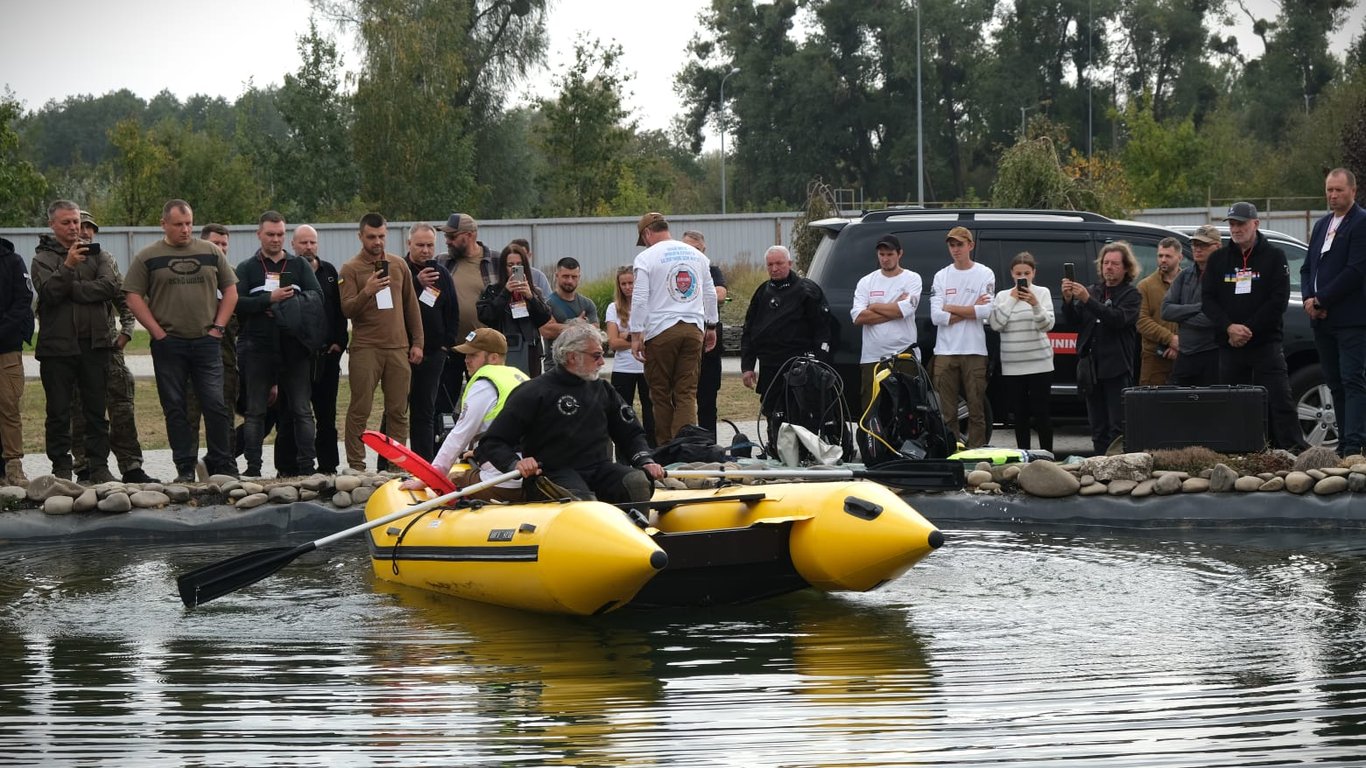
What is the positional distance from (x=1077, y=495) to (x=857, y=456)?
194cm

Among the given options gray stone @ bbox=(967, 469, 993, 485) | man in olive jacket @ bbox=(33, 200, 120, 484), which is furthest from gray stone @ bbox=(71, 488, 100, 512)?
gray stone @ bbox=(967, 469, 993, 485)

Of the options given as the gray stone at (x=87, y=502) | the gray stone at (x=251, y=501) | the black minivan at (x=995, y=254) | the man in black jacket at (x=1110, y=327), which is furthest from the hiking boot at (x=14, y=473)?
the man in black jacket at (x=1110, y=327)

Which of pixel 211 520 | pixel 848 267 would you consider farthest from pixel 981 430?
pixel 211 520

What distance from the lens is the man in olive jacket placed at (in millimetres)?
11742

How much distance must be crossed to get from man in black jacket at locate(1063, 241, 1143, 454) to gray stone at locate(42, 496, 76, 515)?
24.1ft

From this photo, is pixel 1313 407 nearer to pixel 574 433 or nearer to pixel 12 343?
pixel 574 433

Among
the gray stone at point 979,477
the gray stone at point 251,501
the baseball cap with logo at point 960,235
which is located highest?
the baseball cap with logo at point 960,235

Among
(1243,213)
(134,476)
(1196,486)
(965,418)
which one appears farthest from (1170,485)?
(134,476)

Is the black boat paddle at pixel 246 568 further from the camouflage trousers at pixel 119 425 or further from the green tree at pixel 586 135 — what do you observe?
the green tree at pixel 586 135

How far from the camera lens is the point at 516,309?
12.5 meters

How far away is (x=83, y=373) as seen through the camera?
12.0 metres

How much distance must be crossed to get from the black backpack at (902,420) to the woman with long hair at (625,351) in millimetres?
2029

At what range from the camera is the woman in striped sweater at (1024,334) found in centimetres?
1236

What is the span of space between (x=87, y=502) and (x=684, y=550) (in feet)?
17.6
